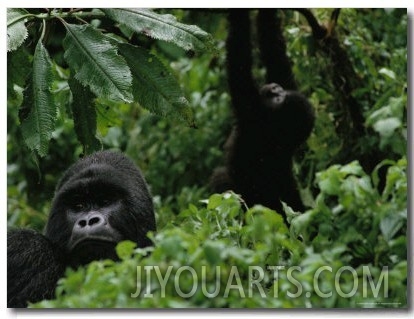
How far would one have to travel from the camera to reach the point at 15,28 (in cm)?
411

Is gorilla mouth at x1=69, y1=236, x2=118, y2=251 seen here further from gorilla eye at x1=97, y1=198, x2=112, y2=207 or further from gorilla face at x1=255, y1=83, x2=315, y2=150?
gorilla face at x1=255, y1=83, x2=315, y2=150

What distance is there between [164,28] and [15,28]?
67cm

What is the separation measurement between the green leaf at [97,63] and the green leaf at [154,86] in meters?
0.17

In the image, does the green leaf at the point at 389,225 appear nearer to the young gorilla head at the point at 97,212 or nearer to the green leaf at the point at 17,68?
the young gorilla head at the point at 97,212

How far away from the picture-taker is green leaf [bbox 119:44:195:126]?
418 cm

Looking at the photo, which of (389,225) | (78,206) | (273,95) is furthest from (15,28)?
(273,95)

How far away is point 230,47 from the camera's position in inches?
241

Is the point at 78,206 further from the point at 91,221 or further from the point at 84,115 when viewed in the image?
the point at 84,115

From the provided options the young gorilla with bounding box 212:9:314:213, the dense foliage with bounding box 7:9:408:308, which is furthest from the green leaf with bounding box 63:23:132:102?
the young gorilla with bounding box 212:9:314:213

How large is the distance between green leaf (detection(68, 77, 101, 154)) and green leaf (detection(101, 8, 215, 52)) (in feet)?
1.20

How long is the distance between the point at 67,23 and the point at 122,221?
0.97 metres

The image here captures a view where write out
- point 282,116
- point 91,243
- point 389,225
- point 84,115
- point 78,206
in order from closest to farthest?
point 389,225, point 91,243, point 78,206, point 84,115, point 282,116
